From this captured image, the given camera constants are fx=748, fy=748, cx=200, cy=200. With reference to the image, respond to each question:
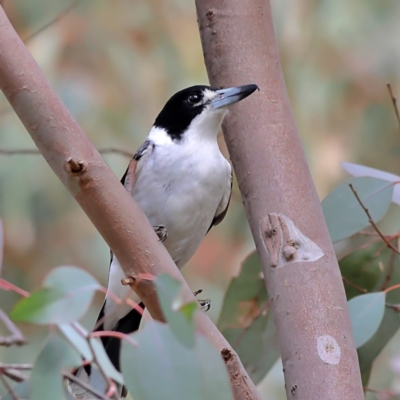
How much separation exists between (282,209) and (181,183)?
0.44 m

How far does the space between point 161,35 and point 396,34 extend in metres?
1.05

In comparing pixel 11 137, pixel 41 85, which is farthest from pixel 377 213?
pixel 11 137

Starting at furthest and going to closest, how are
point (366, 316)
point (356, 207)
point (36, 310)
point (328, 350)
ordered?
point (356, 207) → point (366, 316) → point (328, 350) → point (36, 310)

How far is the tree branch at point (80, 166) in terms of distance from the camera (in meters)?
1.12

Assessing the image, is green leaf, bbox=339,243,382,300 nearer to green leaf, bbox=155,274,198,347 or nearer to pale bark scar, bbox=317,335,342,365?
pale bark scar, bbox=317,335,342,365

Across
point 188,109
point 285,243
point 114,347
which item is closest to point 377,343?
point 285,243

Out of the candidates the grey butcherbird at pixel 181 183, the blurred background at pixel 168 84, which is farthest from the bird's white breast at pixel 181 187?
the blurred background at pixel 168 84

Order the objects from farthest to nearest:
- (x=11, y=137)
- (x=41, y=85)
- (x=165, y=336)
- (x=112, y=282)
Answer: (x=11, y=137)
(x=112, y=282)
(x=41, y=85)
(x=165, y=336)

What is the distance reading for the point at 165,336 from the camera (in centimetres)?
90

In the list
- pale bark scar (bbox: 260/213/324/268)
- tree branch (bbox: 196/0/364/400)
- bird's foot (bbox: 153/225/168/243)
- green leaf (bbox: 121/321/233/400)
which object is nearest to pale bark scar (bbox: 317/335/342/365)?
tree branch (bbox: 196/0/364/400)

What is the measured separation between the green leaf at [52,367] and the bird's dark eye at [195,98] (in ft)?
3.72

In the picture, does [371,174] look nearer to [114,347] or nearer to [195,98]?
[195,98]

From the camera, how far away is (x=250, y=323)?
6.16ft

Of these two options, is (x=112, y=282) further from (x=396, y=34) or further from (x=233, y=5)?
(x=396, y=34)
